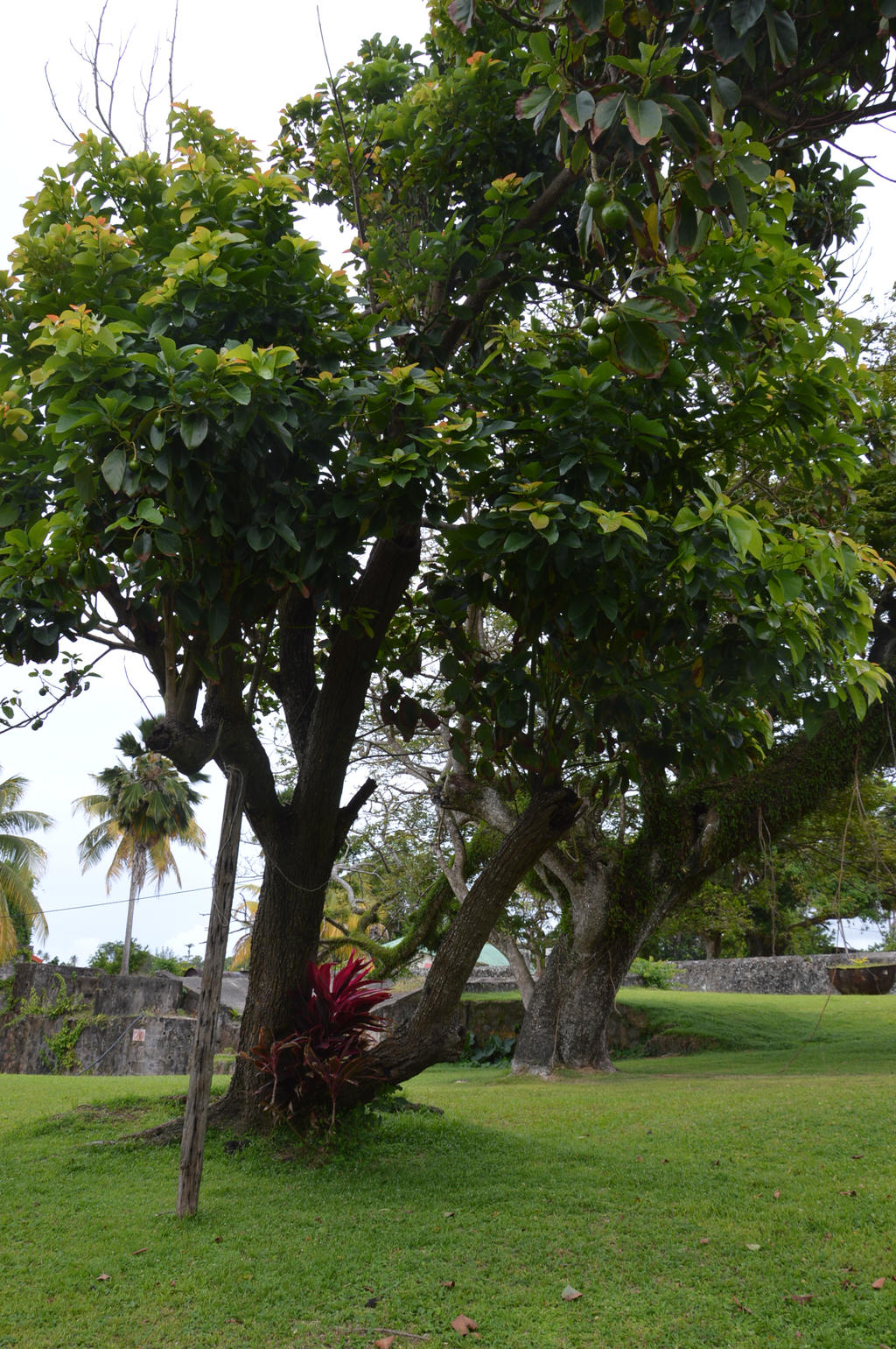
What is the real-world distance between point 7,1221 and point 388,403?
4267 mm

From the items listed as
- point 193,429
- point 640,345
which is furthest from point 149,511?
point 640,345

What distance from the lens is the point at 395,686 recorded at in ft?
19.4

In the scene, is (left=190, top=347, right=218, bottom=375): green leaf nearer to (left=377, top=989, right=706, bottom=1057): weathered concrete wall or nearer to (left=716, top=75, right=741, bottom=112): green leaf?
(left=716, top=75, right=741, bottom=112): green leaf

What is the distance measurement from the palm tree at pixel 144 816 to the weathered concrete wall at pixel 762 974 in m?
12.2

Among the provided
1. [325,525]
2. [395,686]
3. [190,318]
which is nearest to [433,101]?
[190,318]

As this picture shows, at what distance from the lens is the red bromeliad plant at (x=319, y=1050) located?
5652 millimetres

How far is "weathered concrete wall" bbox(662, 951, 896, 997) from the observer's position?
17703 mm

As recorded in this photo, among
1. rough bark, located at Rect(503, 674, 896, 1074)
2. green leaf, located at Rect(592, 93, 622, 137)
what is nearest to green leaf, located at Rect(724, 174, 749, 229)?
green leaf, located at Rect(592, 93, 622, 137)

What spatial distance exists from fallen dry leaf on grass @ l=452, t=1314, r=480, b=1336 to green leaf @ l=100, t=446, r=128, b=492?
336 cm

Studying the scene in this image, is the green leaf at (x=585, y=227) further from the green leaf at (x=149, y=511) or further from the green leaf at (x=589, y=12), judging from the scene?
the green leaf at (x=149, y=511)

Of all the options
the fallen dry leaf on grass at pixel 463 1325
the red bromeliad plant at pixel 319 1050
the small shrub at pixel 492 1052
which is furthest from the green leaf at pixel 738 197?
the small shrub at pixel 492 1052

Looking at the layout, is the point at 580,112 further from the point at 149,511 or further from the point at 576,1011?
the point at 576,1011

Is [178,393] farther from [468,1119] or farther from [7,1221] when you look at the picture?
[468,1119]

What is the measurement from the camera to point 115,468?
3859mm
